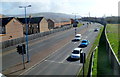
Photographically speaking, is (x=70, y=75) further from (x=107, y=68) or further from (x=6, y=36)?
(x=6, y=36)

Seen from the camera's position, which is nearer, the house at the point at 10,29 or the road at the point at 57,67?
the road at the point at 57,67

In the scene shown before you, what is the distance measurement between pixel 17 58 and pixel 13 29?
23.6 m

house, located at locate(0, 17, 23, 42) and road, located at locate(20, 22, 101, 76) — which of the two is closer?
road, located at locate(20, 22, 101, 76)

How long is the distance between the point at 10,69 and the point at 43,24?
43.1 metres

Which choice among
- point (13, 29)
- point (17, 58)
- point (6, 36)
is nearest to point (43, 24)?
point (13, 29)

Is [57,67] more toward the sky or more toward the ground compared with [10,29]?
more toward the ground

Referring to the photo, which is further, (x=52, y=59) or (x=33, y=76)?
(x=52, y=59)

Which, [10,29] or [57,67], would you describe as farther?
[10,29]

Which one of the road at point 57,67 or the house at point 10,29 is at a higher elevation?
the house at point 10,29

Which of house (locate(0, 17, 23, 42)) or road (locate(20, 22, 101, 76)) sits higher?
house (locate(0, 17, 23, 42))

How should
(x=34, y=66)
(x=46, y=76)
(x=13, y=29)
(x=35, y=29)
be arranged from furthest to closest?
(x=35, y=29) < (x=13, y=29) < (x=34, y=66) < (x=46, y=76)

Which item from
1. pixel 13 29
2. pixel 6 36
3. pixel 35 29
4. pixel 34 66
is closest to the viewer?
pixel 34 66

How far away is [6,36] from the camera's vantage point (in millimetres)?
41250

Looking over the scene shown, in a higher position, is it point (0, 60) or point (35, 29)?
point (35, 29)
